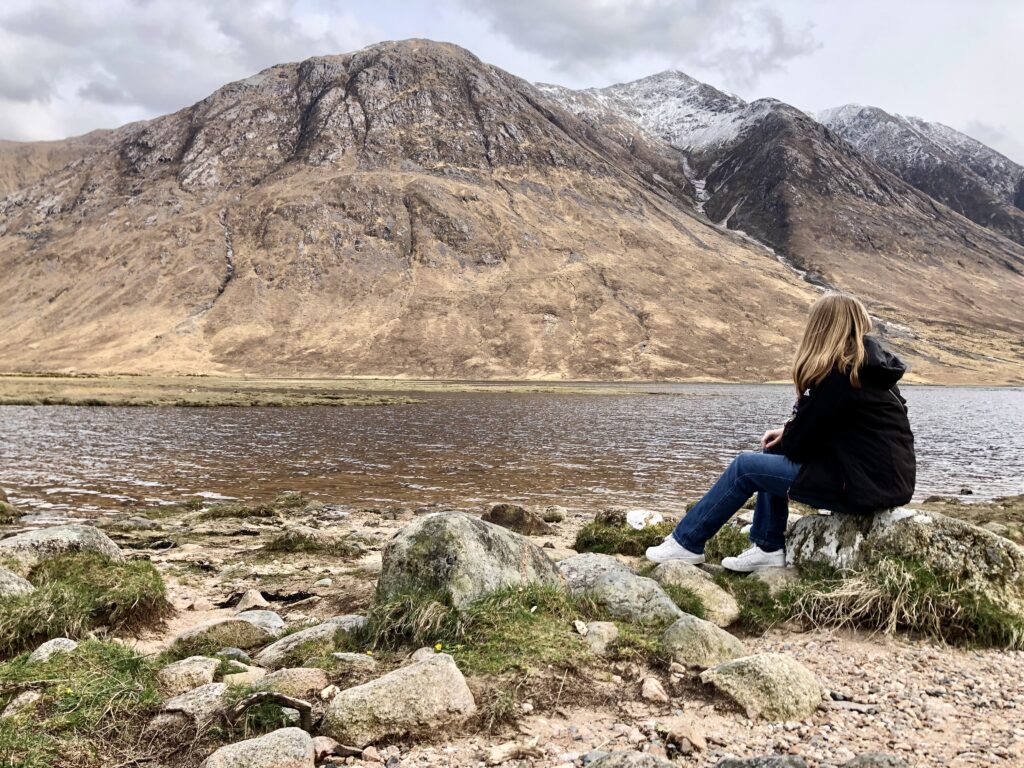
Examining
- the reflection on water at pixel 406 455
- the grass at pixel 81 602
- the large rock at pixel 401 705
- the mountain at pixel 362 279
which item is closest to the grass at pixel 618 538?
the large rock at pixel 401 705

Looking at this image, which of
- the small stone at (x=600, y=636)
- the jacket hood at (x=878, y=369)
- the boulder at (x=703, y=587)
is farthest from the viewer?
the boulder at (x=703, y=587)

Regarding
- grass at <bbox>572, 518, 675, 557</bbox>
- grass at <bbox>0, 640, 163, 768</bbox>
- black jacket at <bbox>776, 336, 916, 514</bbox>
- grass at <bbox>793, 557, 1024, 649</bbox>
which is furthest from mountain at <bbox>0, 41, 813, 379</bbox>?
grass at <bbox>0, 640, 163, 768</bbox>

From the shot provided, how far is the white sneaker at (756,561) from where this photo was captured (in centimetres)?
834

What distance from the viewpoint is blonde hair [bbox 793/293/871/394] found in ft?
22.5

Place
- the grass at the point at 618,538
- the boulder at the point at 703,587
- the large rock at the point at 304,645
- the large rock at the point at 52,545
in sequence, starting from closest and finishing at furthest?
the large rock at the point at 304,645
the boulder at the point at 703,587
the large rock at the point at 52,545
the grass at the point at 618,538

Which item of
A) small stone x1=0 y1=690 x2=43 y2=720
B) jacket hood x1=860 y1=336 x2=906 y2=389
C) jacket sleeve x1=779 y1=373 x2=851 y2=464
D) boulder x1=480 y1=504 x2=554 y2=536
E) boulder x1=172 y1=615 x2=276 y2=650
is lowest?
boulder x1=480 y1=504 x2=554 y2=536

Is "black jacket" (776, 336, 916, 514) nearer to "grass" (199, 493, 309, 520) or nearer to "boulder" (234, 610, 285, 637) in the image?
"boulder" (234, 610, 285, 637)

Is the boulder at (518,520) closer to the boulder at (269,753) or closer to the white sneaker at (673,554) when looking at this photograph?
the white sneaker at (673,554)

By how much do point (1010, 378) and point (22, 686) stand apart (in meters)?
181

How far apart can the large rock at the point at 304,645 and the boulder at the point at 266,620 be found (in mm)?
823

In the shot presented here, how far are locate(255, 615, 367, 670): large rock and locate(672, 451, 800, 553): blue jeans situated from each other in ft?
14.0

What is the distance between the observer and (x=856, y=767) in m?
4.00

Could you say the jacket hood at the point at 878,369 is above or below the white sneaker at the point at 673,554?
above

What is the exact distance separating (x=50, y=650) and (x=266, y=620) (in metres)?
2.48
